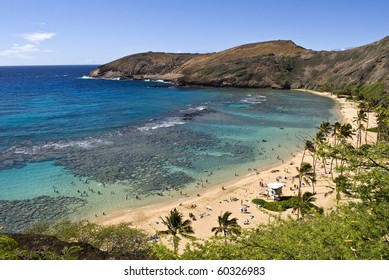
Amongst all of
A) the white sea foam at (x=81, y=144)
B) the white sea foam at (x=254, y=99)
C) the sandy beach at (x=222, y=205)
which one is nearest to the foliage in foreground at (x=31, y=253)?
Result: the sandy beach at (x=222, y=205)

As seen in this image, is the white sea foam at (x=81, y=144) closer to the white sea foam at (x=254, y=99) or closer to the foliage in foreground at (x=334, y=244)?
the foliage in foreground at (x=334, y=244)

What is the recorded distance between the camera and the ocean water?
4069 cm

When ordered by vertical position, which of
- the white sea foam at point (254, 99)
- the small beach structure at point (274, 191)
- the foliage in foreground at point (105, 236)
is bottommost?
the foliage in foreground at point (105, 236)

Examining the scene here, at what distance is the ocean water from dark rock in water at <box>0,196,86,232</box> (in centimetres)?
12

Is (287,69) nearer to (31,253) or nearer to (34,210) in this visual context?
(34,210)

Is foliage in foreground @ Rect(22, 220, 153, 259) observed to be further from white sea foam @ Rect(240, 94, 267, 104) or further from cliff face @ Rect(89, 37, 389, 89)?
cliff face @ Rect(89, 37, 389, 89)

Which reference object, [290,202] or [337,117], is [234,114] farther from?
[290,202]

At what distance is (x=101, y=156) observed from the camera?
54.9 m

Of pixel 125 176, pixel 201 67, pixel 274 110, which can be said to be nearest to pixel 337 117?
pixel 274 110

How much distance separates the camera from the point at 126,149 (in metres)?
59.1

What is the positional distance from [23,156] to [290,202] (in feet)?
159

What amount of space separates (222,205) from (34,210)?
80.2 ft

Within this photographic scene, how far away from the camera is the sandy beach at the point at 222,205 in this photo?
34.6 m

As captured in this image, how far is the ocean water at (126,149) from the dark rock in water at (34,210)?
12cm
